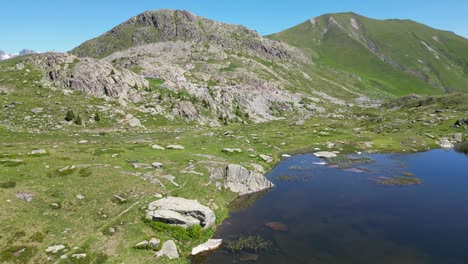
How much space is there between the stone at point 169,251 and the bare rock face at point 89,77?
101228mm

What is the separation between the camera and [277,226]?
38.7 metres

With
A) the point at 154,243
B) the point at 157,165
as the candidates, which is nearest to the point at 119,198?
the point at 154,243

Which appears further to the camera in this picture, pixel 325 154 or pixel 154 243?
pixel 325 154

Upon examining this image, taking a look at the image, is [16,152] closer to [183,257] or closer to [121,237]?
[121,237]

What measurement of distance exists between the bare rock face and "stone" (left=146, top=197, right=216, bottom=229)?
9412 cm

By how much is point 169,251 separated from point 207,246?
176 inches

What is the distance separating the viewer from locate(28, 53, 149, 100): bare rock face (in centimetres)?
12262

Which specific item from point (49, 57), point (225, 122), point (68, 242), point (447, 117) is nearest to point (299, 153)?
point (225, 122)

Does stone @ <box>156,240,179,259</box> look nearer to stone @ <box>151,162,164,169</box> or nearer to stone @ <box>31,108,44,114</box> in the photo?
stone @ <box>151,162,164,169</box>

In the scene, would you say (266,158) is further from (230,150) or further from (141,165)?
(141,165)

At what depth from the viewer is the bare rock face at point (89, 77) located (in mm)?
122625

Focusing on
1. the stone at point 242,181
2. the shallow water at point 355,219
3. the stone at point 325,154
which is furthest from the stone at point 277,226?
the stone at point 325,154

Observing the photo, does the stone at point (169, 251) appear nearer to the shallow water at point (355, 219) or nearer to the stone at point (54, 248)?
the shallow water at point (355, 219)

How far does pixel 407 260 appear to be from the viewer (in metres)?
31.2
